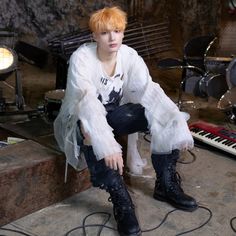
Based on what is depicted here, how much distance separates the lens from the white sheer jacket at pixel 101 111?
1.97 meters

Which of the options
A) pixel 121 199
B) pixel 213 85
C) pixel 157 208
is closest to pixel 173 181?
pixel 157 208

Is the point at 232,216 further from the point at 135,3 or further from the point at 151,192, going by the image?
the point at 135,3

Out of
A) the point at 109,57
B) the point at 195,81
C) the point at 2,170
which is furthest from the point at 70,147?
the point at 195,81

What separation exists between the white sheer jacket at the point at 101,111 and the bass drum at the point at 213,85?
137cm

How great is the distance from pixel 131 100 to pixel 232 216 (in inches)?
34.1

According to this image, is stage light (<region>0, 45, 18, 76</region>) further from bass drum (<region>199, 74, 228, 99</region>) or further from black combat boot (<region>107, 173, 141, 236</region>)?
bass drum (<region>199, 74, 228, 99</region>)

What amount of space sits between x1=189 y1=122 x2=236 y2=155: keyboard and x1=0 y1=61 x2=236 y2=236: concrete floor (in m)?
0.12

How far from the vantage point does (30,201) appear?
7.48 feet

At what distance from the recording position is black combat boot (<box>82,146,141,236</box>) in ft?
6.84

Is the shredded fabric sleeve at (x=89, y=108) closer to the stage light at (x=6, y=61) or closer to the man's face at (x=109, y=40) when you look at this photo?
the man's face at (x=109, y=40)

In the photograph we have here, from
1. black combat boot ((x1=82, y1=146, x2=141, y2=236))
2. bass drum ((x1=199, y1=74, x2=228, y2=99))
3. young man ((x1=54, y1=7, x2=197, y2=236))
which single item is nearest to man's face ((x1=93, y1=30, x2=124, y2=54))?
young man ((x1=54, y1=7, x2=197, y2=236))

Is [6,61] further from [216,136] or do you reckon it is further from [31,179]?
[216,136]

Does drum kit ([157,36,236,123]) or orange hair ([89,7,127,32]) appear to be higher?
orange hair ([89,7,127,32])

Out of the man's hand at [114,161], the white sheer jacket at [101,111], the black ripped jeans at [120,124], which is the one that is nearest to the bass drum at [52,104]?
the white sheer jacket at [101,111]
